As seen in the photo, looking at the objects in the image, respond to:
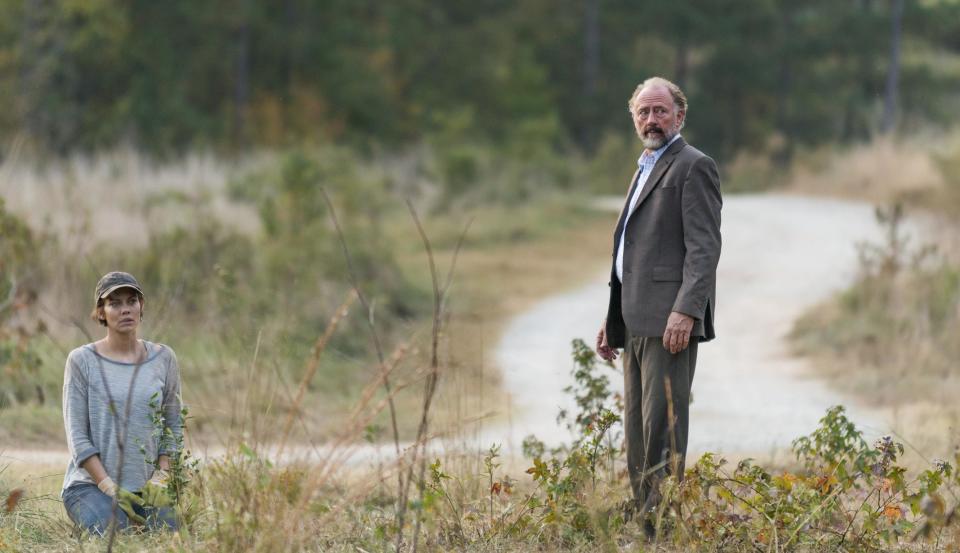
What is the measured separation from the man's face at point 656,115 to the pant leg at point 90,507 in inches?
95.7

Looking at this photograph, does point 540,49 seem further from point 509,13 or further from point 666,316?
point 666,316

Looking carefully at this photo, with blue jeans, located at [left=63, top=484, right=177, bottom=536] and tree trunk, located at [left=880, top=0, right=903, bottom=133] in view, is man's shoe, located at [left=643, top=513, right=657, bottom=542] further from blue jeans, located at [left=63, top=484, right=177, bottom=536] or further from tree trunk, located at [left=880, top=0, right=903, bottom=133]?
tree trunk, located at [left=880, top=0, right=903, bottom=133]

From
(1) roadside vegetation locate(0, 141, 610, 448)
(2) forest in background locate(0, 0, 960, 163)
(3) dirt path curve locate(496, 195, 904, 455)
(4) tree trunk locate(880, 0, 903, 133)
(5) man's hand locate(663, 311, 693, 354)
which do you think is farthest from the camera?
(4) tree trunk locate(880, 0, 903, 133)

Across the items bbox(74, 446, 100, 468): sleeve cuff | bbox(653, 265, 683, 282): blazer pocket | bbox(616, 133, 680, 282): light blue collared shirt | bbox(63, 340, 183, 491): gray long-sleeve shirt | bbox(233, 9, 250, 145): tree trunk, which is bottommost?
bbox(74, 446, 100, 468): sleeve cuff

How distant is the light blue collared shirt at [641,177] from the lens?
515 centimetres

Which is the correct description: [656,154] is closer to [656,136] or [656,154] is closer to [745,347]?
[656,136]

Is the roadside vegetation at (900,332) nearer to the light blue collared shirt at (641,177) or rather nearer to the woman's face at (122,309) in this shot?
the light blue collared shirt at (641,177)

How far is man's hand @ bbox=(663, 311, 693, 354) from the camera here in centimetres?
492

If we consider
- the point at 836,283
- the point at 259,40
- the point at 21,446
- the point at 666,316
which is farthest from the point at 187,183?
the point at 259,40

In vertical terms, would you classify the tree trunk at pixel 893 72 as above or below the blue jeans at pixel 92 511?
above

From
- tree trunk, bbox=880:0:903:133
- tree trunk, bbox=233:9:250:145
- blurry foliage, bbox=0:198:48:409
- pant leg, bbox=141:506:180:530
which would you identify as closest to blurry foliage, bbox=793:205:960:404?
blurry foliage, bbox=0:198:48:409

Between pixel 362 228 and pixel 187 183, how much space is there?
13.7 ft

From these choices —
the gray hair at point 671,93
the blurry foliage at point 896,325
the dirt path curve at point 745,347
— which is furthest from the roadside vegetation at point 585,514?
the blurry foliage at point 896,325

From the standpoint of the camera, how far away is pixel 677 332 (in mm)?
4930
